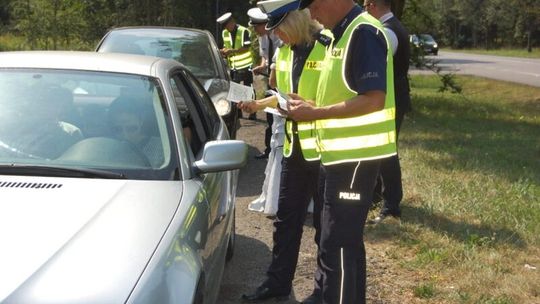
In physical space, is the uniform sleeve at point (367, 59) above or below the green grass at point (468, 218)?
above

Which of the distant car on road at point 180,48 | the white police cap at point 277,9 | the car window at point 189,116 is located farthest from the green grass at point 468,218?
the distant car on road at point 180,48

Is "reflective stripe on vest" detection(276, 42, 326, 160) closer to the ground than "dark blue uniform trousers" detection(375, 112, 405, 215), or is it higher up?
higher up

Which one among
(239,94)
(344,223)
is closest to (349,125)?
(344,223)

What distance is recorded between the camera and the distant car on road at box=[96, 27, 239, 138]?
814 cm

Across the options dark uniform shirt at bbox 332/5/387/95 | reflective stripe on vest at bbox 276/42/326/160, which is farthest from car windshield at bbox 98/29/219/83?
dark uniform shirt at bbox 332/5/387/95

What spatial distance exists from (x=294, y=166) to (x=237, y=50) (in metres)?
7.32

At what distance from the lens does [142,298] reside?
2.33 m

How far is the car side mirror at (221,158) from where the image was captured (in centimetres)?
344

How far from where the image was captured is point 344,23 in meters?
3.46

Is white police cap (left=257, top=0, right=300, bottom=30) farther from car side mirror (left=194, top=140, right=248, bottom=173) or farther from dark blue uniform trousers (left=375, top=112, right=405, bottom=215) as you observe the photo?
dark blue uniform trousers (left=375, top=112, right=405, bottom=215)

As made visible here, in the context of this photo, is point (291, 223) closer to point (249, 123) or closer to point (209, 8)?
point (249, 123)

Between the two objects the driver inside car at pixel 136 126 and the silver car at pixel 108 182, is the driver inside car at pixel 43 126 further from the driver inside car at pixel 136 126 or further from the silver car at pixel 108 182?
the driver inside car at pixel 136 126

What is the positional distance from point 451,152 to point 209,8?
71.0 feet

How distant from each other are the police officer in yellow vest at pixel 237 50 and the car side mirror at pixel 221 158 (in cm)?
803
